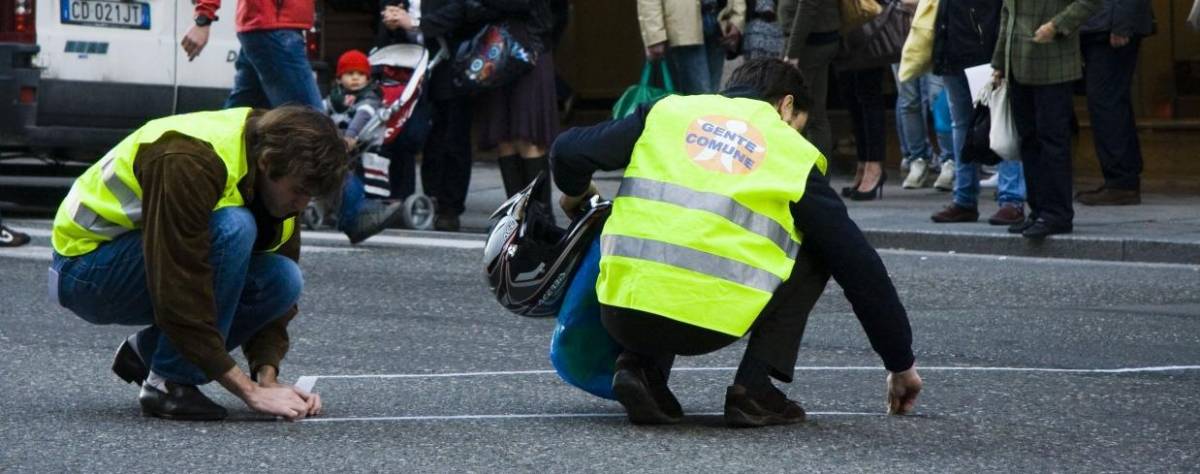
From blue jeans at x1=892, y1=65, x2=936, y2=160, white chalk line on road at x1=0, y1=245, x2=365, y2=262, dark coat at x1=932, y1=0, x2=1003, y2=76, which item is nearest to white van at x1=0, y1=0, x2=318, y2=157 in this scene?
white chalk line on road at x1=0, y1=245, x2=365, y2=262

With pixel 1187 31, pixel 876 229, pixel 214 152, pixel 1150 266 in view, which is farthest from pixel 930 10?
pixel 214 152

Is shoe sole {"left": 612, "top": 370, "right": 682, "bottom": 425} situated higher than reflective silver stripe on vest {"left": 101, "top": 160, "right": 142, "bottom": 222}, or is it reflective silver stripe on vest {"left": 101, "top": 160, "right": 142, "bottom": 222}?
reflective silver stripe on vest {"left": 101, "top": 160, "right": 142, "bottom": 222}

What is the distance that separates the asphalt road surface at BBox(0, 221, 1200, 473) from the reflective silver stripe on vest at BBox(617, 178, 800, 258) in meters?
0.48

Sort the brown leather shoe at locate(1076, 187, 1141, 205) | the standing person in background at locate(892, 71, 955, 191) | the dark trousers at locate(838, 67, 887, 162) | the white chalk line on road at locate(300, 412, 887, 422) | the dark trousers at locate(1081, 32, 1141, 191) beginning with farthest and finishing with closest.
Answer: the standing person in background at locate(892, 71, 955, 191) < the dark trousers at locate(838, 67, 887, 162) < the brown leather shoe at locate(1076, 187, 1141, 205) < the dark trousers at locate(1081, 32, 1141, 191) < the white chalk line on road at locate(300, 412, 887, 422)

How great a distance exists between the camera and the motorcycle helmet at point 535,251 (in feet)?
17.4

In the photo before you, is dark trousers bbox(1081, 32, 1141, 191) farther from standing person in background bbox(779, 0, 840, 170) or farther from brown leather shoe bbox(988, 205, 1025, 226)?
standing person in background bbox(779, 0, 840, 170)

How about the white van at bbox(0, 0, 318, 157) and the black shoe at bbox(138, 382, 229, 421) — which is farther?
the white van at bbox(0, 0, 318, 157)

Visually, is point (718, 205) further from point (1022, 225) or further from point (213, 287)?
point (1022, 225)

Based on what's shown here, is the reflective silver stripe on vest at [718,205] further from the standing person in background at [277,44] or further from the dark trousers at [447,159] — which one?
the dark trousers at [447,159]

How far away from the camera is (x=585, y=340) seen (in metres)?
5.41

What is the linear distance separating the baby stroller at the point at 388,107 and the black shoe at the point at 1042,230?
10.1 feet

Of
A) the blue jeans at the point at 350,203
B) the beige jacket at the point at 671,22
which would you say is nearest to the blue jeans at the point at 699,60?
the beige jacket at the point at 671,22

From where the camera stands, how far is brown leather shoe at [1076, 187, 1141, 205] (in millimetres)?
12055

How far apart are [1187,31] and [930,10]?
394 cm
